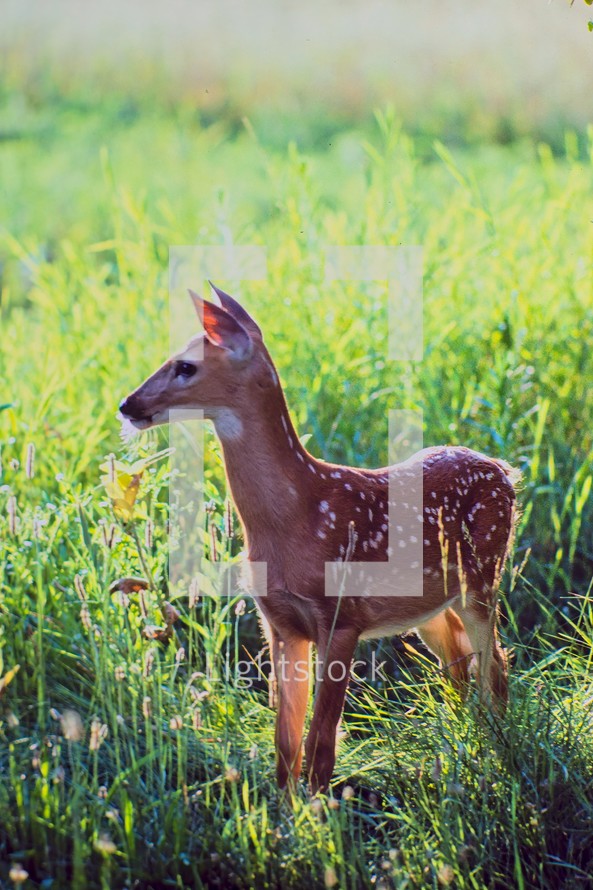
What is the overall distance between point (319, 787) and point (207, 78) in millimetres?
11948

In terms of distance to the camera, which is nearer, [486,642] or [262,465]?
[262,465]

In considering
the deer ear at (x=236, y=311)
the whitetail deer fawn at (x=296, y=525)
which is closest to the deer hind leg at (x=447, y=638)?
the whitetail deer fawn at (x=296, y=525)

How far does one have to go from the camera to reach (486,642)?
145 inches

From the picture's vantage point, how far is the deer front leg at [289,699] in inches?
137

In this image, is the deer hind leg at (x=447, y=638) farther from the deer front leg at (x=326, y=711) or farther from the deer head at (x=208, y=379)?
the deer head at (x=208, y=379)

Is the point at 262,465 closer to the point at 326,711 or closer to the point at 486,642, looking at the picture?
the point at 326,711

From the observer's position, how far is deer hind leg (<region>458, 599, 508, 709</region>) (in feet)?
12.0

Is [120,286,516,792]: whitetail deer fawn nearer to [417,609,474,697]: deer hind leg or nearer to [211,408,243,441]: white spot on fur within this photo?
[211,408,243,441]: white spot on fur

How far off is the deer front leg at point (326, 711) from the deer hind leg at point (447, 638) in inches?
27.6

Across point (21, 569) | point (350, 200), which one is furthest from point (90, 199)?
point (21, 569)

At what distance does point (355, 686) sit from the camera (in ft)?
14.6

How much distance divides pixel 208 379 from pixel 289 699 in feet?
3.03

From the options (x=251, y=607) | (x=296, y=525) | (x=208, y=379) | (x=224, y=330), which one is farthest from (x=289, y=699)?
(x=251, y=607)

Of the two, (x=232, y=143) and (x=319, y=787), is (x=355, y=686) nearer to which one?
(x=319, y=787)
